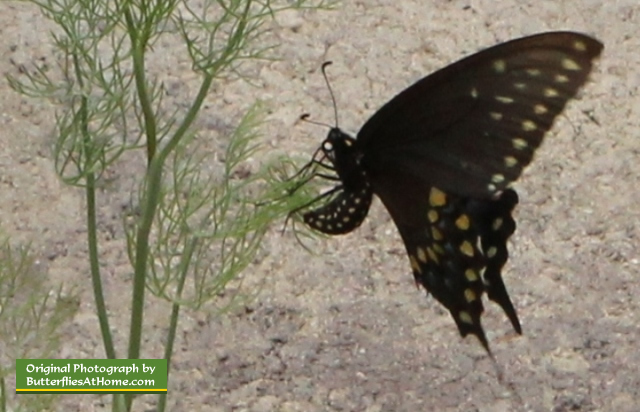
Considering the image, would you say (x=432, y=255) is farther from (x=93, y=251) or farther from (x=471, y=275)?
(x=93, y=251)

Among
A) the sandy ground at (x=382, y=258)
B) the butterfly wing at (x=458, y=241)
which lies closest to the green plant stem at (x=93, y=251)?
the butterfly wing at (x=458, y=241)

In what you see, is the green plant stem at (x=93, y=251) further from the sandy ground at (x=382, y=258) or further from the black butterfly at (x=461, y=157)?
the sandy ground at (x=382, y=258)

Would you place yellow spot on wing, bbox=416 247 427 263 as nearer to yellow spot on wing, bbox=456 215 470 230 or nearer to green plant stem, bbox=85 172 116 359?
yellow spot on wing, bbox=456 215 470 230

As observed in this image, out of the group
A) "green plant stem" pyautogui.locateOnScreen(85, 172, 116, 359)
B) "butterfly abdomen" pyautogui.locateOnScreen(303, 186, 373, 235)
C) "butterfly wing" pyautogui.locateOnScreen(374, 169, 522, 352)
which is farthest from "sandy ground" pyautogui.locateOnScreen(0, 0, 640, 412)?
"green plant stem" pyautogui.locateOnScreen(85, 172, 116, 359)

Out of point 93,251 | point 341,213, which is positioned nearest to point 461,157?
point 341,213

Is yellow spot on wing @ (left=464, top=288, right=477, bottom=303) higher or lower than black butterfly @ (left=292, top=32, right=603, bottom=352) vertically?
lower

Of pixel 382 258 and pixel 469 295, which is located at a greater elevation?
pixel 382 258

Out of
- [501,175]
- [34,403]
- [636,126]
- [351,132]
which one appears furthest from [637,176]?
[34,403]
